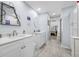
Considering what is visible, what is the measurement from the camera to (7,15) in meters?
2.30

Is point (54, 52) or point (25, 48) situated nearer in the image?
point (25, 48)

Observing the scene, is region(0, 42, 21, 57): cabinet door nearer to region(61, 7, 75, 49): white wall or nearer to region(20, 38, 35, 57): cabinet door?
region(20, 38, 35, 57): cabinet door

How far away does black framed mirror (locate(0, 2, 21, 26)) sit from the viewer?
6.87 ft

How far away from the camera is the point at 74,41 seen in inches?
109

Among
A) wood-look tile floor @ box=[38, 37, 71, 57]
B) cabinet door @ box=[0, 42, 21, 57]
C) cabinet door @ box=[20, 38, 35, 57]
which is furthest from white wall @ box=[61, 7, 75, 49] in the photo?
cabinet door @ box=[0, 42, 21, 57]

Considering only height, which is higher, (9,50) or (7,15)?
(7,15)

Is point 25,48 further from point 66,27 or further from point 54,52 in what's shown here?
point 66,27

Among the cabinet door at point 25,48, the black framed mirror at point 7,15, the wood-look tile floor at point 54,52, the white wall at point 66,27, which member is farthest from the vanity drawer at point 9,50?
the white wall at point 66,27

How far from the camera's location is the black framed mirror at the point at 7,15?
6.87ft

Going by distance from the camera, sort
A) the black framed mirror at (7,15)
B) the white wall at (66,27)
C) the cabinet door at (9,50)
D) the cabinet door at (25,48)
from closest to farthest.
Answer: the cabinet door at (9,50) → the cabinet door at (25,48) → the black framed mirror at (7,15) → the white wall at (66,27)

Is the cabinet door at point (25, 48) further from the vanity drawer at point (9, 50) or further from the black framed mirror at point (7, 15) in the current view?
the black framed mirror at point (7, 15)

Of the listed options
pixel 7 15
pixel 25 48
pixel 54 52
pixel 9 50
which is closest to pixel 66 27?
pixel 54 52

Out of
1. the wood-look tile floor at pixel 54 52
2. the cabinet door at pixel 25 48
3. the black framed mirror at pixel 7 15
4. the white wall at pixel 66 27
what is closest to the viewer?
the cabinet door at pixel 25 48

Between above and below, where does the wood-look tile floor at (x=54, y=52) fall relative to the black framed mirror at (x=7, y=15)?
below
